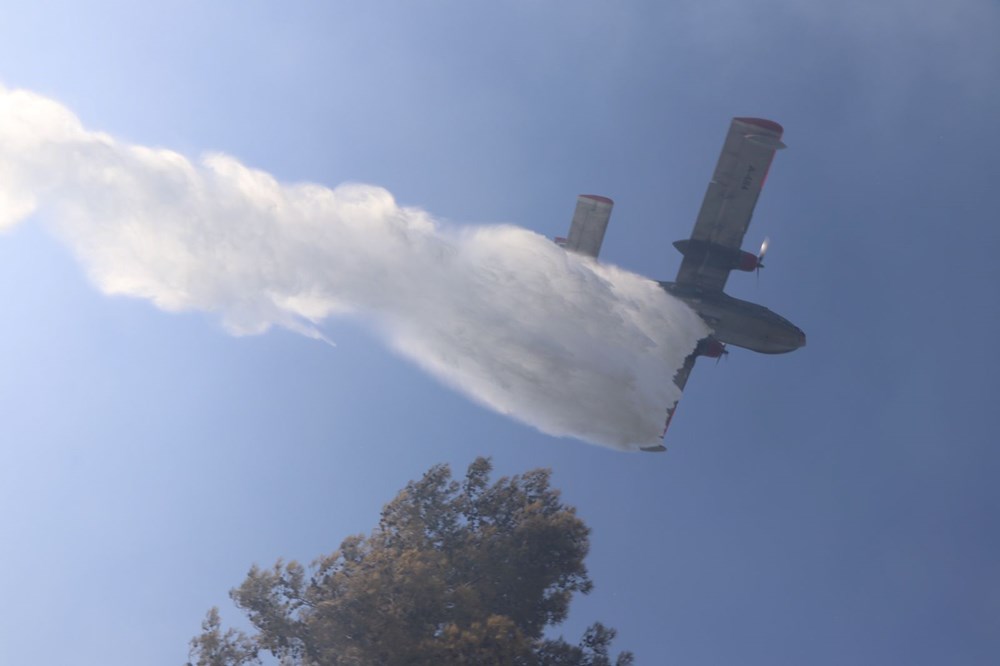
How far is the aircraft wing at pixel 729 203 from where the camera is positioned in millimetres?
19953

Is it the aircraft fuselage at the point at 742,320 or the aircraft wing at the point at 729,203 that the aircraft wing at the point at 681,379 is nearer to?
the aircraft fuselage at the point at 742,320

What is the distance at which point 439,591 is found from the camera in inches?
667

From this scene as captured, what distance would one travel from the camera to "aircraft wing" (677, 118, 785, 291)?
1995cm

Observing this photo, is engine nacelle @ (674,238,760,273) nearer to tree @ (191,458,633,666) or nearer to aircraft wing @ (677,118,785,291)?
aircraft wing @ (677,118,785,291)

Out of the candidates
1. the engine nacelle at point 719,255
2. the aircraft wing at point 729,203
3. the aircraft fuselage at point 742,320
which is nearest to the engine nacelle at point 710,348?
the aircraft fuselage at point 742,320

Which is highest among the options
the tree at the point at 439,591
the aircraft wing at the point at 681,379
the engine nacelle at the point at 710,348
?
the engine nacelle at the point at 710,348

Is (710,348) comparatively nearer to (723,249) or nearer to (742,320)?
(742,320)

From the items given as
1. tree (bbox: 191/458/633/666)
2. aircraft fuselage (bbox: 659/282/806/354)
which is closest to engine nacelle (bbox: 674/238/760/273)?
aircraft fuselage (bbox: 659/282/806/354)

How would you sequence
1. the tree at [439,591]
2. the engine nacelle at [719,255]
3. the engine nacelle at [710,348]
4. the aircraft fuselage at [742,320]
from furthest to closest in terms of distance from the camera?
the engine nacelle at [710,348]
the aircraft fuselage at [742,320]
the engine nacelle at [719,255]
the tree at [439,591]

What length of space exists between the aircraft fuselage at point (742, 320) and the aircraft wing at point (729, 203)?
372 millimetres

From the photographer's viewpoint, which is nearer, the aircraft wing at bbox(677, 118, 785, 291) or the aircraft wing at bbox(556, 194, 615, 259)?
the aircraft wing at bbox(677, 118, 785, 291)

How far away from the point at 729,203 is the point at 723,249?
1.67 metres

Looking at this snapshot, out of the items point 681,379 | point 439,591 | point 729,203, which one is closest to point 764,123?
point 729,203

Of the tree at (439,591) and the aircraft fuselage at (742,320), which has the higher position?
the aircraft fuselage at (742,320)
